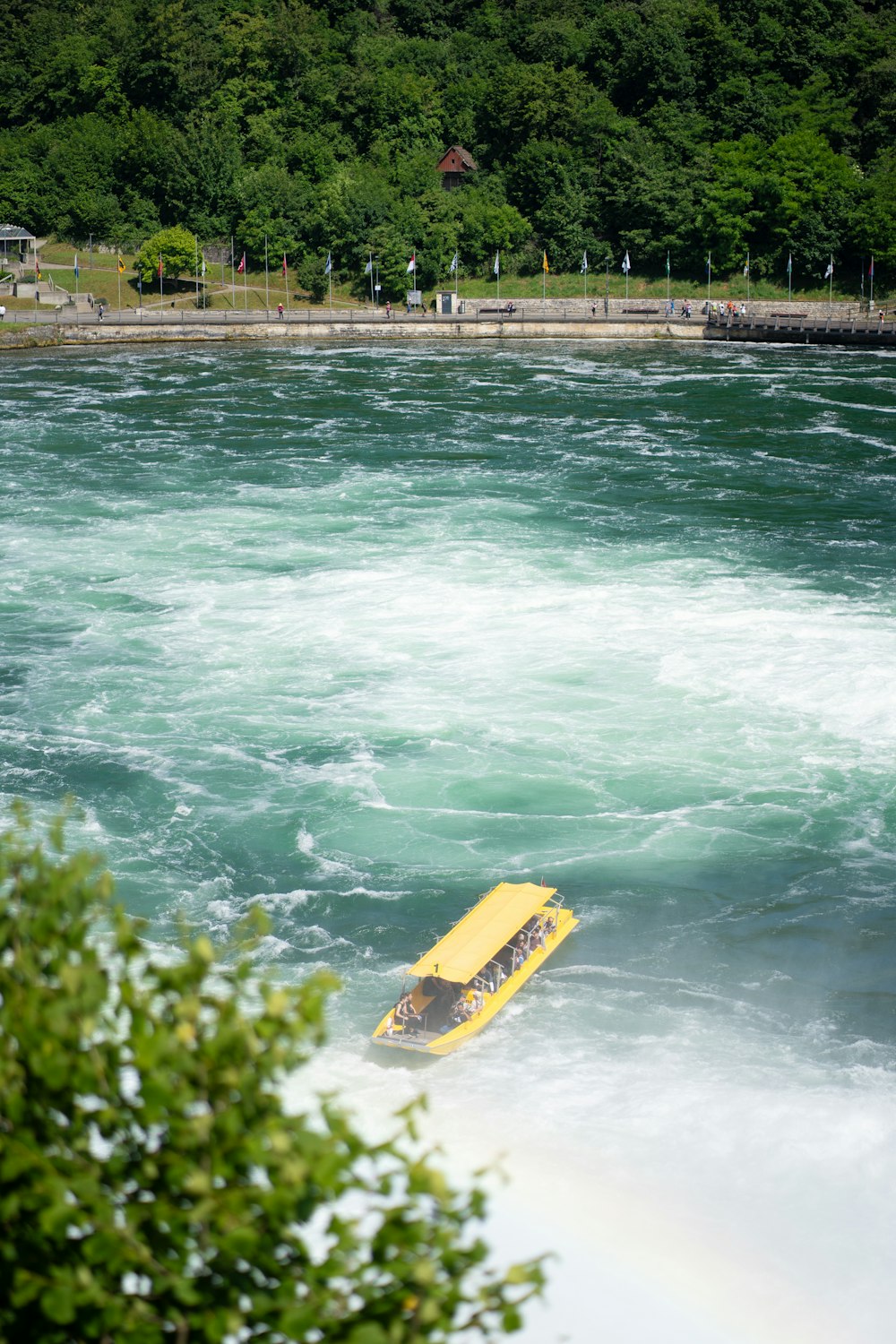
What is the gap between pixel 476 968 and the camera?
2819cm

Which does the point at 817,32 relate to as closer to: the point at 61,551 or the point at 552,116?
the point at 552,116

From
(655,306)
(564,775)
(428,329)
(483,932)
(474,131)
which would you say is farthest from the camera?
(474,131)

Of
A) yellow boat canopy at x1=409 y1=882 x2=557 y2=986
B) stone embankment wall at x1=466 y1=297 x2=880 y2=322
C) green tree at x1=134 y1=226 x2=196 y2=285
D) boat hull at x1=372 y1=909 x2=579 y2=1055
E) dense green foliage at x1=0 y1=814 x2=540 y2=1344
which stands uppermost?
green tree at x1=134 y1=226 x2=196 y2=285

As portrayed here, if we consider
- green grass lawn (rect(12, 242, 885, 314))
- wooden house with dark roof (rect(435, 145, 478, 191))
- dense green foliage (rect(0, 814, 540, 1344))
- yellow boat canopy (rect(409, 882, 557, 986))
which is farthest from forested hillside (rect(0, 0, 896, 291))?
dense green foliage (rect(0, 814, 540, 1344))

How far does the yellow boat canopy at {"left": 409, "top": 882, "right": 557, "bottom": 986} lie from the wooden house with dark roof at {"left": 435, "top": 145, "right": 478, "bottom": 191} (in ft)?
449

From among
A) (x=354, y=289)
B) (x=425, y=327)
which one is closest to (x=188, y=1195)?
(x=425, y=327)

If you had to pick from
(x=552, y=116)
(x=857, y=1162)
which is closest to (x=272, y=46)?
(x=552, y=116)

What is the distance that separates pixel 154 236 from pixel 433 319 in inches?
1121

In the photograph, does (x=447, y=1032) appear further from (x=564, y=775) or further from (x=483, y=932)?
(x=564, y=775)

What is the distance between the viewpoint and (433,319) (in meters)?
135

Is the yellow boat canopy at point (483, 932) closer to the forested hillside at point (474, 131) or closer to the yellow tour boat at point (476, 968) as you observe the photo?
the yellow tour boat at point (476, 968)

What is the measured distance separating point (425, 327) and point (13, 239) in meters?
39.8

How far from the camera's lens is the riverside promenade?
408 feet

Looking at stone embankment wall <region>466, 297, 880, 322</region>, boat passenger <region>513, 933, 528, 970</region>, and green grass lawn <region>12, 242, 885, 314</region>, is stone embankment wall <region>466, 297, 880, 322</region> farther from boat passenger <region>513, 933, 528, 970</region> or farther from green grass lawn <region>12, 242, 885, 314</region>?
boat passenger <region>513, 933, 528, 970</region>
